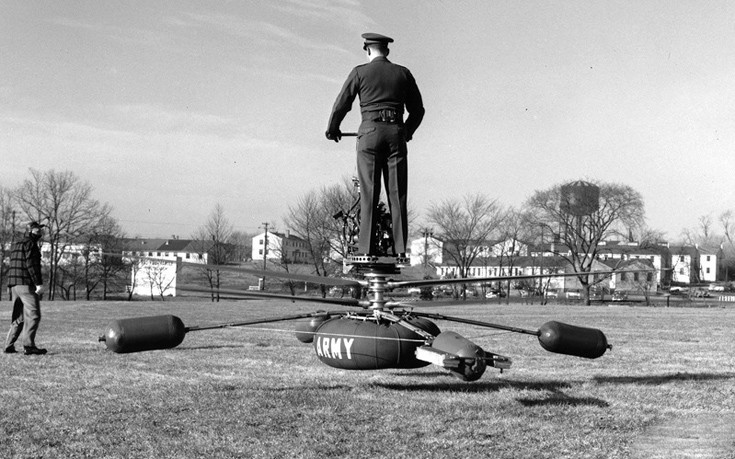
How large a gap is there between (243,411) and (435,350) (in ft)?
6.66

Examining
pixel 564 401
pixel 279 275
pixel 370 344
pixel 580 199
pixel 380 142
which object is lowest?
pixel 564 401

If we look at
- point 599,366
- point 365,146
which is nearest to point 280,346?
point 599,366

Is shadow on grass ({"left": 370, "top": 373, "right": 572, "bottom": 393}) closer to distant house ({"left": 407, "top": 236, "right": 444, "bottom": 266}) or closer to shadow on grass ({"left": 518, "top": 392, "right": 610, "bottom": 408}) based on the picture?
shadow on grass ({"left": 518, "top": 392, "right": 610, "bottom": 408})

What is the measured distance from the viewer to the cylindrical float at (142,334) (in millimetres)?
6852

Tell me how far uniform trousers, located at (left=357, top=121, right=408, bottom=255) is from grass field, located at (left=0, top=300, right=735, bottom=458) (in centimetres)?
171

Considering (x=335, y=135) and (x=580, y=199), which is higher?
(x=580, y=199)

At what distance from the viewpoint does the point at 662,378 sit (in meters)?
9.56

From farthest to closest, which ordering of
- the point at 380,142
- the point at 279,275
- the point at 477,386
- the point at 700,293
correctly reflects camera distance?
the point at 700,293
the point at 477,386
the point at 380,142
the point at 279,275

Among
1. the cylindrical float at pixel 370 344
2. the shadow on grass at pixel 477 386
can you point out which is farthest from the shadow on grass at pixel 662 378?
the cylindrical float at pixel 370 344

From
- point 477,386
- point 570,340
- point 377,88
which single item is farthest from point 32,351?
point 570,340

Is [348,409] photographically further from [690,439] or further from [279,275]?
[690,439]

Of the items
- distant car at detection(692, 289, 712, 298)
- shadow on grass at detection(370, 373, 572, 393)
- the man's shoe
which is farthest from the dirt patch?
distant car at detection(692, 289, 712, 298)

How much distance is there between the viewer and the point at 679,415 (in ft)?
23.5

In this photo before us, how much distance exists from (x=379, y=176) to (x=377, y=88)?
0.92m
